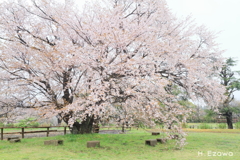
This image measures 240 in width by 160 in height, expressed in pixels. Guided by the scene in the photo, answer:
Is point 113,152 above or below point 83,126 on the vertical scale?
below

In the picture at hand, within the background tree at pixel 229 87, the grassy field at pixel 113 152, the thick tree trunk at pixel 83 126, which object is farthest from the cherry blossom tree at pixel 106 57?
the background tree at pixel 229 87

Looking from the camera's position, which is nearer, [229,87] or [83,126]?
[83,126]

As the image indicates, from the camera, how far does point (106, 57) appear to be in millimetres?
8992

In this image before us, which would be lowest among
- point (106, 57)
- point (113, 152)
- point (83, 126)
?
point (113, 152)

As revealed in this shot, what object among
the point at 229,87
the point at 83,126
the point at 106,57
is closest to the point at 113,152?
the point at 106,57

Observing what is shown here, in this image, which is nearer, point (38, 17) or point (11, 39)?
point (11, 39)

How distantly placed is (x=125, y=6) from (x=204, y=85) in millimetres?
6771

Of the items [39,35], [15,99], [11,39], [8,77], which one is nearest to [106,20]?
[39,35]

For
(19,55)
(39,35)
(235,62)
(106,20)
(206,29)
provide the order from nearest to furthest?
Answer: (106,20), (19,55), (39,35), (206,29), (235,62)

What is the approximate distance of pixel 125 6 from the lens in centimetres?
1188

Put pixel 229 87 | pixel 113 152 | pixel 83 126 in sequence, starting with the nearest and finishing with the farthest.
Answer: pixel 113 152
pixel 83 126
pixel 229 87

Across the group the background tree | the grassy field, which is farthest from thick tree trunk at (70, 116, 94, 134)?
the background tree

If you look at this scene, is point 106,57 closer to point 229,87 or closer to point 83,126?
point 83,126

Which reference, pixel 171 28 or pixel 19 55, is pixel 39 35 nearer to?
pixel 19 55
